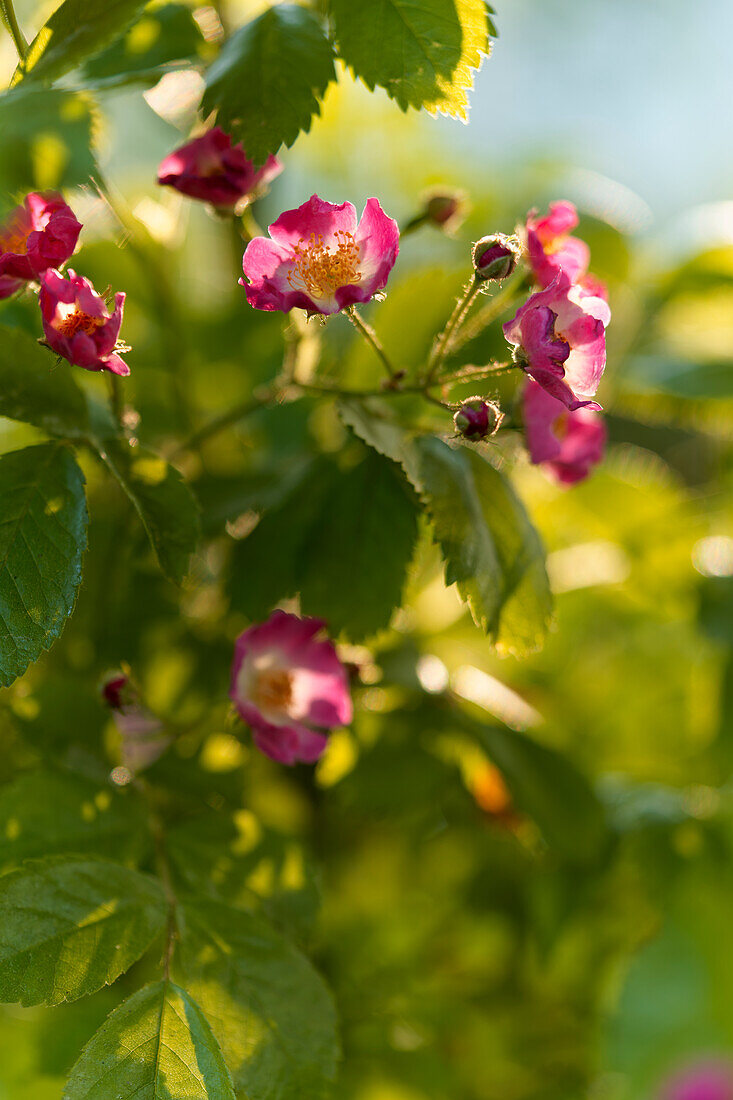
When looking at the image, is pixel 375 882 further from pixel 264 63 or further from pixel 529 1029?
pixel 264 63

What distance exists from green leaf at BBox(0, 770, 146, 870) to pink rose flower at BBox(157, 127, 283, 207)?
259mm

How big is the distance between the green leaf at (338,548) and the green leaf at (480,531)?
21 millimetres

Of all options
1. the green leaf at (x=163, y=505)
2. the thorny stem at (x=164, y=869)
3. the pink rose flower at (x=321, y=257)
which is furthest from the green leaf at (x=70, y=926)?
the pink rose flower at (x=321, y=257)

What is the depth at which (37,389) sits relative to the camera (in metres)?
0.38

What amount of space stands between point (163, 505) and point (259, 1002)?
7.7 inches

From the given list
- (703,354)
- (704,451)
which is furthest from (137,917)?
(704,451)

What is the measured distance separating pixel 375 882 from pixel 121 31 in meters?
0.50

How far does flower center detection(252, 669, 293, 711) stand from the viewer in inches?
18.0

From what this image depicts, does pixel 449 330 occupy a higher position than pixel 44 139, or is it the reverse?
pixel 44 139

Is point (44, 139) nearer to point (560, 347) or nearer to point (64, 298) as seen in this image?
point (64, 298)

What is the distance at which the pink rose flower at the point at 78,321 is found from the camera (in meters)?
0.34

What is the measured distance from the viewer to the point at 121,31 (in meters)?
0.36

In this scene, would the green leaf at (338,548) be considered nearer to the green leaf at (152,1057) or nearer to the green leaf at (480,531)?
the green leaf at (480,531)

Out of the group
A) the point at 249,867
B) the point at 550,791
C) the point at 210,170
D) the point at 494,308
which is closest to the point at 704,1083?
the point at 550,791
